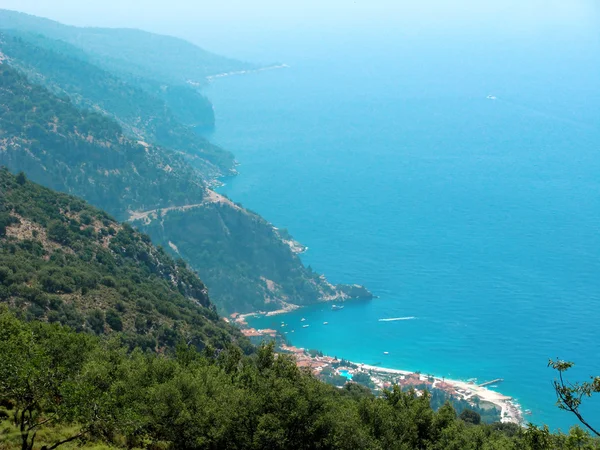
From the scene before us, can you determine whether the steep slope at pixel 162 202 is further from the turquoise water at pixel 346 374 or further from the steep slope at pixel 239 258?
the turquoise water at pixel 346 374

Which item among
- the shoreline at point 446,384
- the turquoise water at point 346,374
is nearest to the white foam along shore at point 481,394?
the shoreline at point 446,384

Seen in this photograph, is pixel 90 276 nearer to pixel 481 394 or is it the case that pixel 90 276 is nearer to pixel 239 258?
pixel 481 394

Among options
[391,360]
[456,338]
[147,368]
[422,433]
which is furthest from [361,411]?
[456,338]

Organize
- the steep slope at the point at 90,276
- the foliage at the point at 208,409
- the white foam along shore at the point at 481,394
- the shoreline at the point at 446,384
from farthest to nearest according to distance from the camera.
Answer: the shoreline at the point at 446,384 < the white foam along shore at the point at 481,394 < the steep slope at the point at 90,276 < the foliage at the point at 208,409

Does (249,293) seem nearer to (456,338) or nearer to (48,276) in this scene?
(456,338)


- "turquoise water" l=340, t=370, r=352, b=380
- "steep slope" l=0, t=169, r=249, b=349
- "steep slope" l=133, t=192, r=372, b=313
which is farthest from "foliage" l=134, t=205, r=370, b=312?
"steep slope" l=0, t=169, r=249, b=349

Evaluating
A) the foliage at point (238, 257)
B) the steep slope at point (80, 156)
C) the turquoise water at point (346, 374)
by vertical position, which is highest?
the steep slope at point (80, 156)

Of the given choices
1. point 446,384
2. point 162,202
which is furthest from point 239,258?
point 446,384
